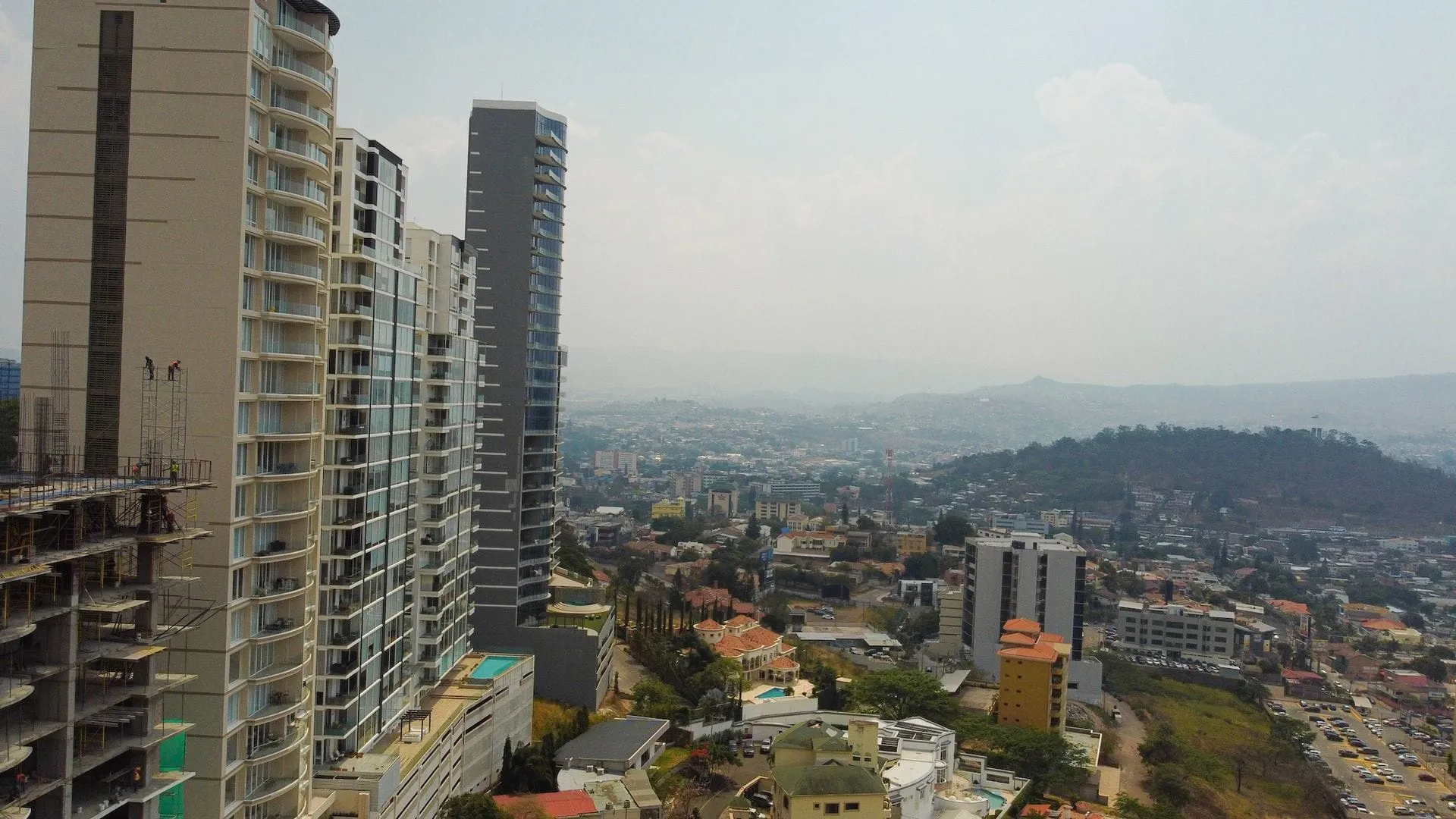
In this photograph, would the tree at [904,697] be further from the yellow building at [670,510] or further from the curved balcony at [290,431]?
the yellow building at [670,510]

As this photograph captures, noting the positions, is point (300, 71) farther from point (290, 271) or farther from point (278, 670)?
point (278, 670)

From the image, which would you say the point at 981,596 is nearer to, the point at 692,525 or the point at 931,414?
the point at 692,525

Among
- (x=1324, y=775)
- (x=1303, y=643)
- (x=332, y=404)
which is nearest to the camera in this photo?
(x=332, y=404)

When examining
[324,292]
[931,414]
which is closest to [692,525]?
[324,292]

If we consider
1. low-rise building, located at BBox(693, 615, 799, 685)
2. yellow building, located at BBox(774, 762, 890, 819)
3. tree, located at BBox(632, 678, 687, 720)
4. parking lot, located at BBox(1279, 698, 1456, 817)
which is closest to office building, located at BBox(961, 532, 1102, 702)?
low-rise building, located at BBox(693, 615, 799, 685)

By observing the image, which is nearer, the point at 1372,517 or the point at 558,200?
the point at 558,200


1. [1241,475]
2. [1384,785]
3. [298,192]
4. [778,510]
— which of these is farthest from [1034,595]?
[1241,475]
